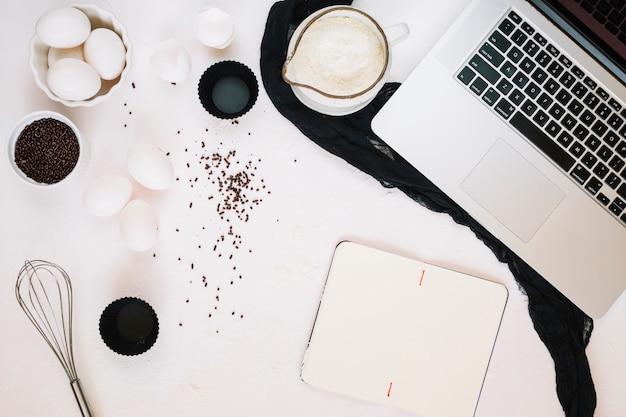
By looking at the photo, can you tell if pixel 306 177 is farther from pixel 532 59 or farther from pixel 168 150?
pixel 532 59

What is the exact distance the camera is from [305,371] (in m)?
0.75

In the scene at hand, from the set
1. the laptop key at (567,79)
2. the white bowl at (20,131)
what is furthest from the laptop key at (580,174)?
the white bowl at (20,131)

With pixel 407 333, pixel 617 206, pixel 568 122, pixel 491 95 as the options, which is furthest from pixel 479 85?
pixel 407 333

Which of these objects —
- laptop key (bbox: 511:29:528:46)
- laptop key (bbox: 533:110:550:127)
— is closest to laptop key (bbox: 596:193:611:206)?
laptop key (bbox: 533:110:550:127)

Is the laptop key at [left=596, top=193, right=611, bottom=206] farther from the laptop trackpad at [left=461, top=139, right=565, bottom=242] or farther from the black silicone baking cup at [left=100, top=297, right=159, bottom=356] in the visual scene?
the black silicone baking cup at [left=100, top=297, right=159, bottom=356]

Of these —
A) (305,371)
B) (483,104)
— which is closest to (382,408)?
(305,371)

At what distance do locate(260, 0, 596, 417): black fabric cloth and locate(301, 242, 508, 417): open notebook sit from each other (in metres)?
0.06

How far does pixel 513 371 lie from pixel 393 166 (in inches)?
13.8

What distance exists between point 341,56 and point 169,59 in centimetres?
23

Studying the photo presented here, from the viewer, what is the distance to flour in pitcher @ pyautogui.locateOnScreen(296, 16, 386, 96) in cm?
67

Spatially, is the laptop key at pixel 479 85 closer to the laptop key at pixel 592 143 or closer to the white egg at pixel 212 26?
the laptop key at pixel 592 143

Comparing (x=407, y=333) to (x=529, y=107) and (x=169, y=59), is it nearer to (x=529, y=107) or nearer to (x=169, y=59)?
(x=529, y=107)

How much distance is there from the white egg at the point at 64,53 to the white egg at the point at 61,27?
0.09ft

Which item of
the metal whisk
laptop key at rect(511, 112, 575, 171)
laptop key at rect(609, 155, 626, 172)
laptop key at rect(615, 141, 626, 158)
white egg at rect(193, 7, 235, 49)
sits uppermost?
laptop key at rect(615, 141, 626, 158)
